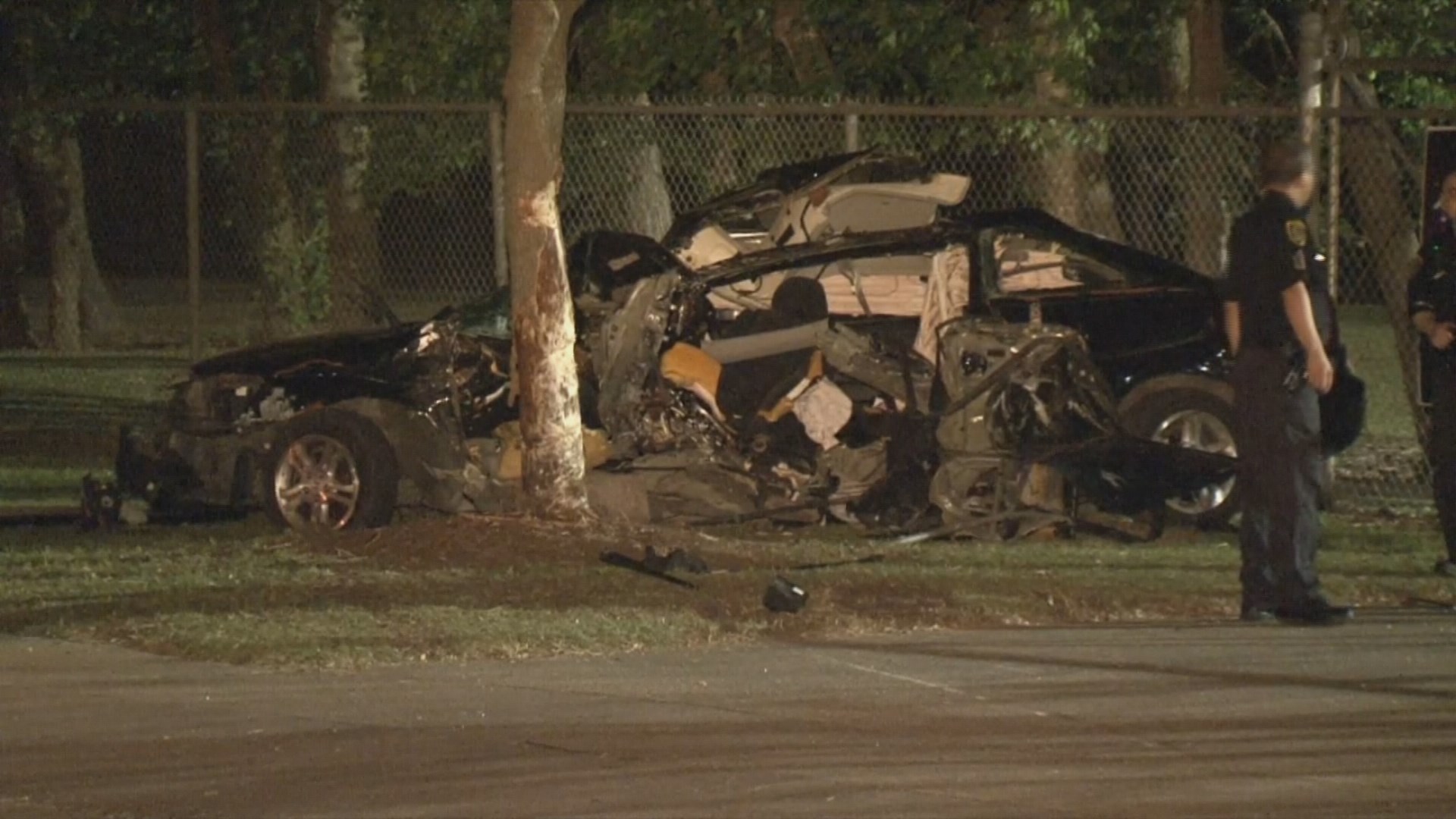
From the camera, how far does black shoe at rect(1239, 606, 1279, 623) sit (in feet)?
32.3

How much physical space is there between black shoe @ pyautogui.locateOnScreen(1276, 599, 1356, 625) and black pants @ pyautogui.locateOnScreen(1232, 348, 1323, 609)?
23mm

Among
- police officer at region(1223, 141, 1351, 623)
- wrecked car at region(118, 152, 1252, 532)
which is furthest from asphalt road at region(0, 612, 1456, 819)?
wrecked car at region(118, 152, 1252, 532)

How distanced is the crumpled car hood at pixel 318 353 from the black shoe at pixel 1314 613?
480cm

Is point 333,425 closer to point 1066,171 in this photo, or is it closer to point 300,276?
point 1066,171

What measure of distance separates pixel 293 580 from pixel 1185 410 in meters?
4.76

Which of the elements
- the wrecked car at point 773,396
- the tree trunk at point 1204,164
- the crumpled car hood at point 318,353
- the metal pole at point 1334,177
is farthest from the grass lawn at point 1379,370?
the crumpled car hood at point 318,353

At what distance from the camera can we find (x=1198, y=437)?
495 inches

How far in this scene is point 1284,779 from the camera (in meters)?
7.38

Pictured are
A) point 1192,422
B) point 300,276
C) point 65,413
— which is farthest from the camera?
point 300,276

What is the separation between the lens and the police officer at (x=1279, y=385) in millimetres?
9469

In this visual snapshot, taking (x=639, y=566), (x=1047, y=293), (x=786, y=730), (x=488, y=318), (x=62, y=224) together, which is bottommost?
(x=786, y=730)

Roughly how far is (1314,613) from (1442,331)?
167 centimetres

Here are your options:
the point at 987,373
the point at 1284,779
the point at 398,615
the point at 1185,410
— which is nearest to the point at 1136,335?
the point at 1185,410

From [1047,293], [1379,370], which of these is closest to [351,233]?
[1047,293]
